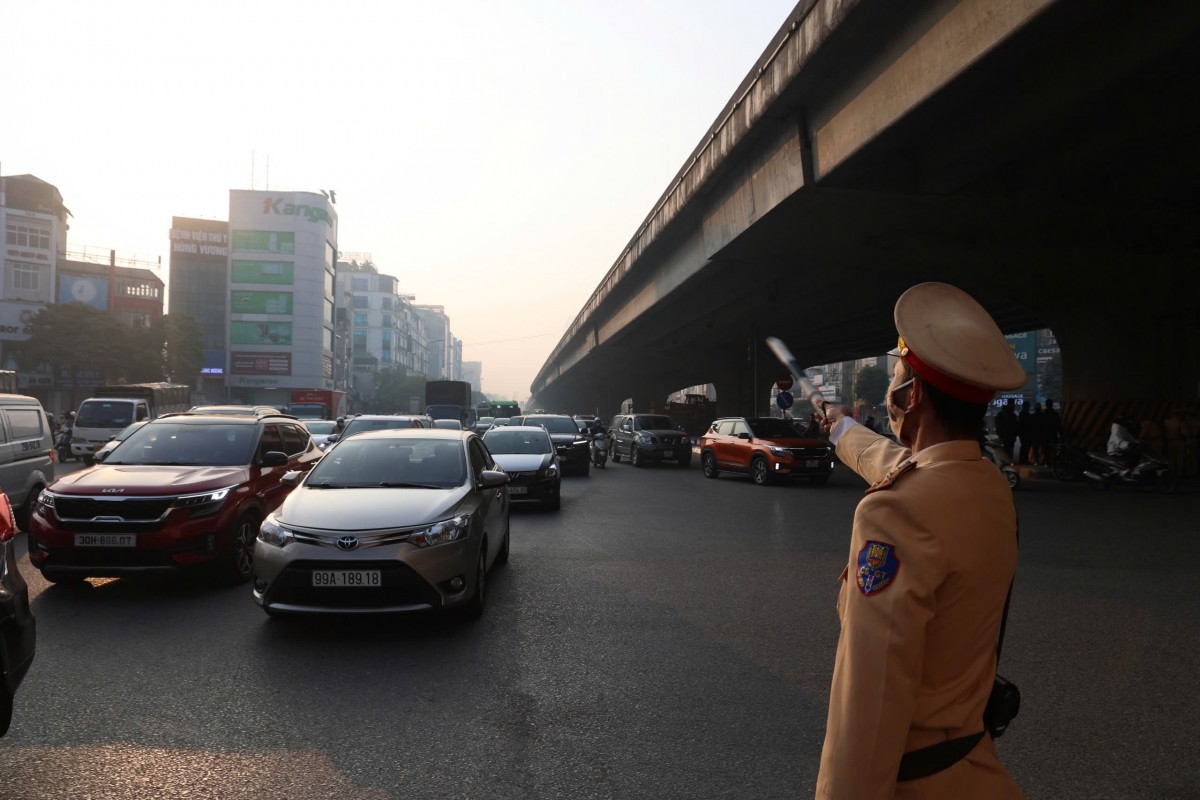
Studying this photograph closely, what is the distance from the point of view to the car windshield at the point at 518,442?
1631 centimetres

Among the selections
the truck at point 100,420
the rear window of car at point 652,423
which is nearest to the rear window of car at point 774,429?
the rear window of car at point 652,423

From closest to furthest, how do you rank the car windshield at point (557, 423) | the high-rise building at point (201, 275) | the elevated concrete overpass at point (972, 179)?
the elevated concrete overpass at point (972, 179)
the car windshield at point (557, 423)
the high-rise building at point (201, 275)

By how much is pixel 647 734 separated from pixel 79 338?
60.6 meters

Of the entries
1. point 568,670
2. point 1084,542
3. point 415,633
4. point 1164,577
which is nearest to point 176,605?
point 415,633

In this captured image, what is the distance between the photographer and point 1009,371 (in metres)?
1.67

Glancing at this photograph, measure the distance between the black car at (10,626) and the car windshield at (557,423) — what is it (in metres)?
19.5

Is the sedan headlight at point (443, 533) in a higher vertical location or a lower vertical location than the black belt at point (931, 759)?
lower

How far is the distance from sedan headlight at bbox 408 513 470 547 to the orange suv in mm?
13974

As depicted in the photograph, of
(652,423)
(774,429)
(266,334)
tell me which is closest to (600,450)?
(652,423)

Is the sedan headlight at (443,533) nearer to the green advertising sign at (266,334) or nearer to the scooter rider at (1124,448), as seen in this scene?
the scooter rider at (1124,448)

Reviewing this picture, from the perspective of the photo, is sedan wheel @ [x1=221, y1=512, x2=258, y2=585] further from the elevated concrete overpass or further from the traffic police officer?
the elevated concrete overpass

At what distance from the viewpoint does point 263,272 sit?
9006 cm

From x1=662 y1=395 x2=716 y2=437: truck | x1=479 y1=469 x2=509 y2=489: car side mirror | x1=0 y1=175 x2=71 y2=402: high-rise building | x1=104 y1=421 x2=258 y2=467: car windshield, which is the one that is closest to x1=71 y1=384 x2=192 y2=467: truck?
x1=104 y1=421 x2=258 y2=467: car windshield

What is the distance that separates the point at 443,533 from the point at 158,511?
2802 millimetres
